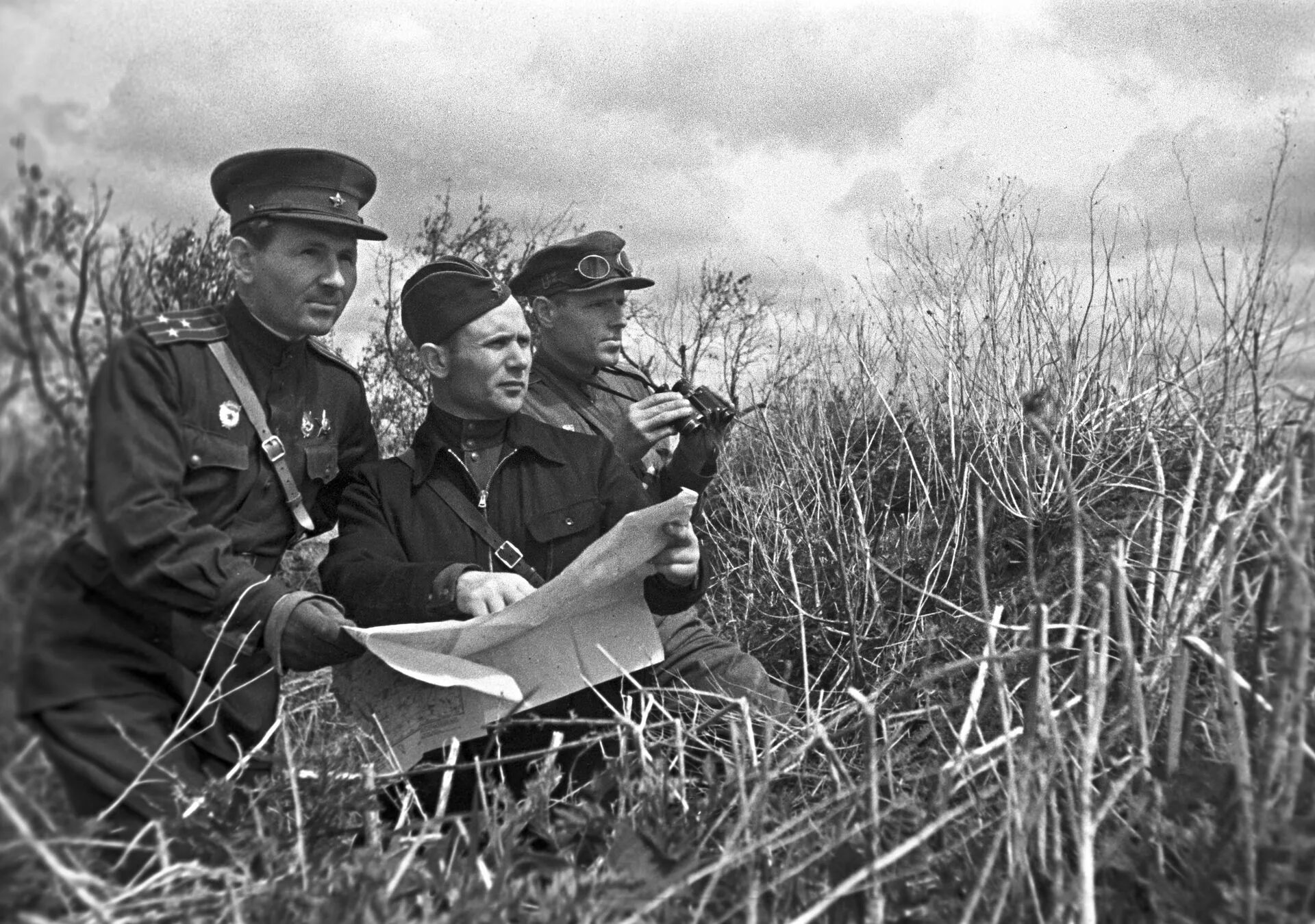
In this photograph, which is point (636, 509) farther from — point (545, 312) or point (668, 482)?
point (545, 312)

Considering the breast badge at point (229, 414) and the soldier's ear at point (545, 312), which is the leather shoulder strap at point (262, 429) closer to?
the breast badge at point (229, 414)

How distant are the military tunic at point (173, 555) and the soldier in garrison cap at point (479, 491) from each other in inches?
12.8

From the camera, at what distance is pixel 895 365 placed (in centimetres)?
619

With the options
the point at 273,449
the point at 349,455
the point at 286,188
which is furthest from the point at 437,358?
the point at 273,449

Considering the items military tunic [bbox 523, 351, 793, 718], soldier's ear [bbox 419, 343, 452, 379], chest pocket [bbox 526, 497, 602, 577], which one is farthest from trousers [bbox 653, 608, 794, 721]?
soldier's ear [bbox 419, 343, 452, 379]

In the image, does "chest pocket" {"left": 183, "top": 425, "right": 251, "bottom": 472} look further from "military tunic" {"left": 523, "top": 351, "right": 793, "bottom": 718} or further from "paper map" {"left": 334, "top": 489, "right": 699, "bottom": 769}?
"military tunic" {"left": 523, "top": 351, "right": 793, "bottom": 718}

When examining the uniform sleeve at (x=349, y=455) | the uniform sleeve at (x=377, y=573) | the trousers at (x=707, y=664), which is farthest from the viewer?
the trousers at (x=707, y=664)

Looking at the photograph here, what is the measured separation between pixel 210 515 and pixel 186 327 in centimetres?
34

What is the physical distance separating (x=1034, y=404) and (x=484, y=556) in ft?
5.60

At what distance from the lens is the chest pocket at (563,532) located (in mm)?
3189

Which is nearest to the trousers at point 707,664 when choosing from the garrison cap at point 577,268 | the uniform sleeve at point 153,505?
the garrison cap at point 577,268

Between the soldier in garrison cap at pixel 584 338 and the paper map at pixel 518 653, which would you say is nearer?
the paper map at pixel 518 653

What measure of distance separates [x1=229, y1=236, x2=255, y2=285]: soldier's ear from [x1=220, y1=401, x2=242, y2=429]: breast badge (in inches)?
11.6

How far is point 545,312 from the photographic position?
15.3ft
